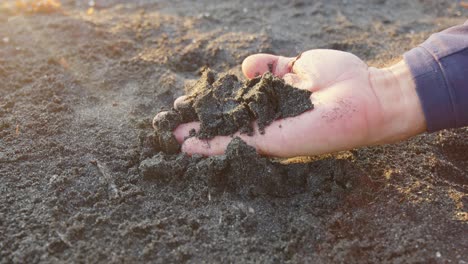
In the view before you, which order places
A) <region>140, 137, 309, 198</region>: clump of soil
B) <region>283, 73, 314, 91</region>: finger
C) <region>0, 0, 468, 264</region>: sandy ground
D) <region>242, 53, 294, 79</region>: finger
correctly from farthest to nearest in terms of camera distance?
<region>242, 53, 294, 79</region>: finger < <region>283, 73, 314, 91</region>: finger < <region>140, 137, 309, 198</region>: clump of soil < <region>0, 0, 468, 264</region>: sandy ground

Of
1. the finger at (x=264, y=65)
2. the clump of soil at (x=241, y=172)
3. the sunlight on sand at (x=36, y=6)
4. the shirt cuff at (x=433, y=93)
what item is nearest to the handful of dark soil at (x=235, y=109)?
the clump of soil at (x=241, y=172)

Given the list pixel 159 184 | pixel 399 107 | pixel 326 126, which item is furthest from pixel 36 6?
pixel 399 107

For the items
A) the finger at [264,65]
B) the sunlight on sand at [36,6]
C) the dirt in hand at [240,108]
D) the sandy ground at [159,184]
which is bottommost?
the sandy ground at [159,184]

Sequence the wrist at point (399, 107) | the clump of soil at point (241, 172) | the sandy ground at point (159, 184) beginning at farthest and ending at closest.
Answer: the wrist at point (399, 107) → the clump of soil at point (241, 172) → the sandy ground at point (159, 184)

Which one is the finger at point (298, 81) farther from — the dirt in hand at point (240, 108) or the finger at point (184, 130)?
the finger at point (184, 130)

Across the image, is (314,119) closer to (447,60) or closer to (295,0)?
(447,60)

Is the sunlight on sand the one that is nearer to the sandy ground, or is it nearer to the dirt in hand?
the sandy ground

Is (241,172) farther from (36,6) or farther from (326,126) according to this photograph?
(36,6)

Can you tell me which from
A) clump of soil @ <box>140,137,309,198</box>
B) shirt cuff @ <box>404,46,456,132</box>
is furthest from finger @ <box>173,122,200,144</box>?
shirt cuff @ <box>404,46,456,132</box>

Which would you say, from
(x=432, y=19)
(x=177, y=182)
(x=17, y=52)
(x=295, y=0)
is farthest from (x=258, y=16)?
(x=177, y=182)
